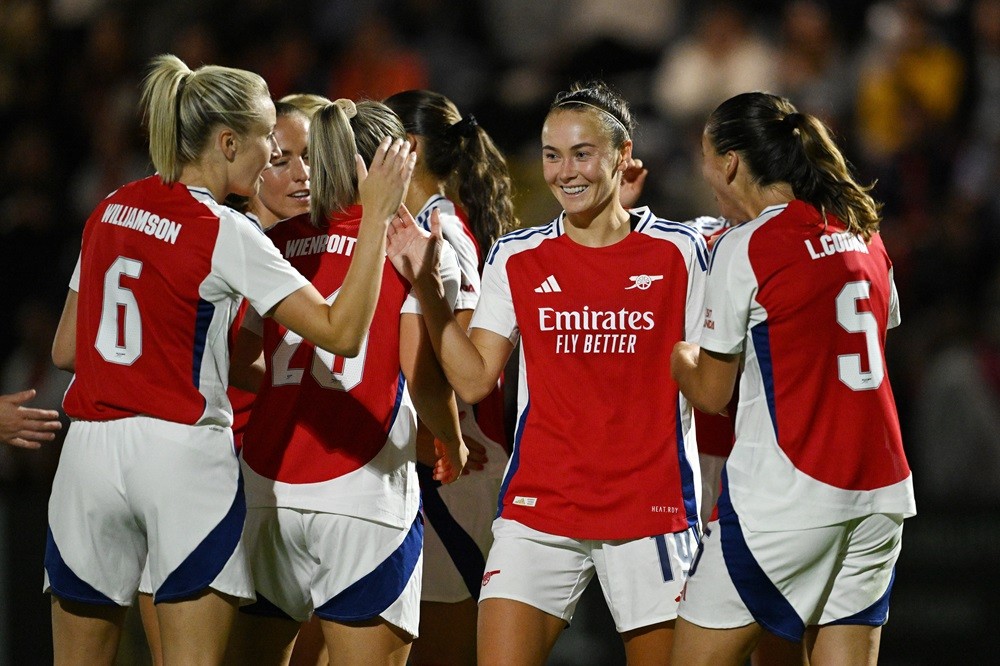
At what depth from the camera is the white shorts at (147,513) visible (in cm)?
350

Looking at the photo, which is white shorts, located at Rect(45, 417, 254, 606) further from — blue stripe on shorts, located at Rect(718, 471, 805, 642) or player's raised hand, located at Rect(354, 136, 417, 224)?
blue stripe on shorts, located at Rect(718, 471, 805, 642)

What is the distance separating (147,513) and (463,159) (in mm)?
1880

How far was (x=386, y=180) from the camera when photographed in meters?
3.70

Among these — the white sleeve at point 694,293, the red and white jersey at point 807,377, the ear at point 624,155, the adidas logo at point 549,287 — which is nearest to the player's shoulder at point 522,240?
the adidas logo at point 549,287

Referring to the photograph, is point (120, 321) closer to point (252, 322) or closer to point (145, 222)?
point (145, 222)

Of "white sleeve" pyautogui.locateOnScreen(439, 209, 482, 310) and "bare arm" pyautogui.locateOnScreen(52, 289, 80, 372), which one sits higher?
"white sleeve" pyautogui.locateOnScreen(439, 209, 482, 310)

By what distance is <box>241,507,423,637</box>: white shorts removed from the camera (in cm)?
390

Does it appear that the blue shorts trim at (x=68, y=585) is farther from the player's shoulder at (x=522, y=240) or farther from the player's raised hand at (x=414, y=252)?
the player's shoulder at (x=522, y=240)

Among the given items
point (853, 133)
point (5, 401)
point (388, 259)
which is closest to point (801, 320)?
point (388, 259)

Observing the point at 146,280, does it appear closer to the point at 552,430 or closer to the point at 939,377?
the point at 552,430

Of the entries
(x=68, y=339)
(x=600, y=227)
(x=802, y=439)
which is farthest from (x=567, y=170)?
(x=68, y=339)

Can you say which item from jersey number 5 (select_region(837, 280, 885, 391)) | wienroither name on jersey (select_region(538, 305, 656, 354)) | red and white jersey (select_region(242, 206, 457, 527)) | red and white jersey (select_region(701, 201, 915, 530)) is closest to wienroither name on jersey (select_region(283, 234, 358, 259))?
red and white jersey (select_region(242, 206, 457, 527))

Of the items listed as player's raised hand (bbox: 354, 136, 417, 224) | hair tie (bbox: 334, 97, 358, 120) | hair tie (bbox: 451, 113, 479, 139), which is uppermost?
hair tie (bbox: 451, 113, 479, 139)

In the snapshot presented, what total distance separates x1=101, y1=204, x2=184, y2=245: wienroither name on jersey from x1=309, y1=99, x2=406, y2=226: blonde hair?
22.5 inches
